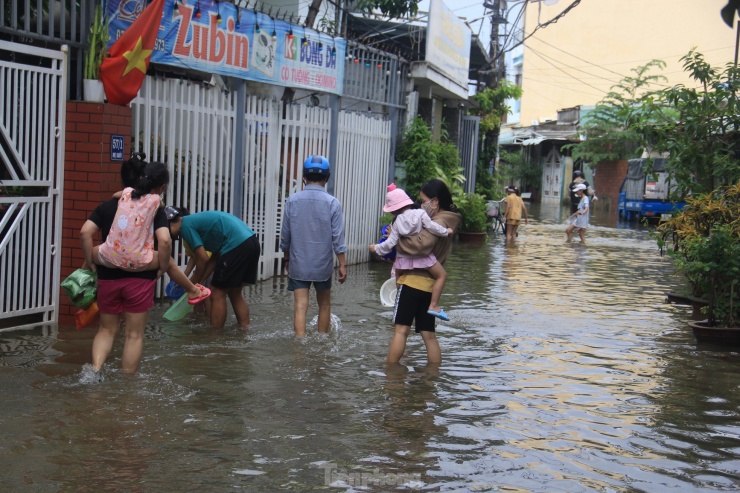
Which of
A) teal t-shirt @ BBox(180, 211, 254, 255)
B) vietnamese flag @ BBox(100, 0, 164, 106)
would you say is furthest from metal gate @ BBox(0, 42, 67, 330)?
teal t-shirt @ BBox(180, 211, 254, 255)

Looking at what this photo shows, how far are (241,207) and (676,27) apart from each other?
148 feet

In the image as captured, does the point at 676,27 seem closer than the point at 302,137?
No

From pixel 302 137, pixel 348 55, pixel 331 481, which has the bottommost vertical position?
pixel 331 481

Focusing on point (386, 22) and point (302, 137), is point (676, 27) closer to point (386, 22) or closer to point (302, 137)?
point (386, 22)

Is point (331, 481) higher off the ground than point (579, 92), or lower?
lower

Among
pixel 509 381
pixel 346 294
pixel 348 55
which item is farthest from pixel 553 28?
pixel 509 381

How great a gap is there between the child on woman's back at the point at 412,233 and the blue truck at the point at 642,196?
2582 centimetres

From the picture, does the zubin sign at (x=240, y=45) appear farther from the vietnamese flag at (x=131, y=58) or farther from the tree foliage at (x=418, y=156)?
the tree foliage at (x=418, y=156)

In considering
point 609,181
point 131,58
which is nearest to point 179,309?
point 131,58

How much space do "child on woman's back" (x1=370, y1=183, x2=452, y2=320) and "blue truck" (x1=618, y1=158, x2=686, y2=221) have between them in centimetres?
2582

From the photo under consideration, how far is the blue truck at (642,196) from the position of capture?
107ft

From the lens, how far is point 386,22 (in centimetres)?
2048

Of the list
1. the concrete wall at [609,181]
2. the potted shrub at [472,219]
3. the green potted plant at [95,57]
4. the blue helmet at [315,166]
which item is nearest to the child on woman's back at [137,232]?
the blue helmet at [315,166]

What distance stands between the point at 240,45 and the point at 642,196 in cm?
2575
